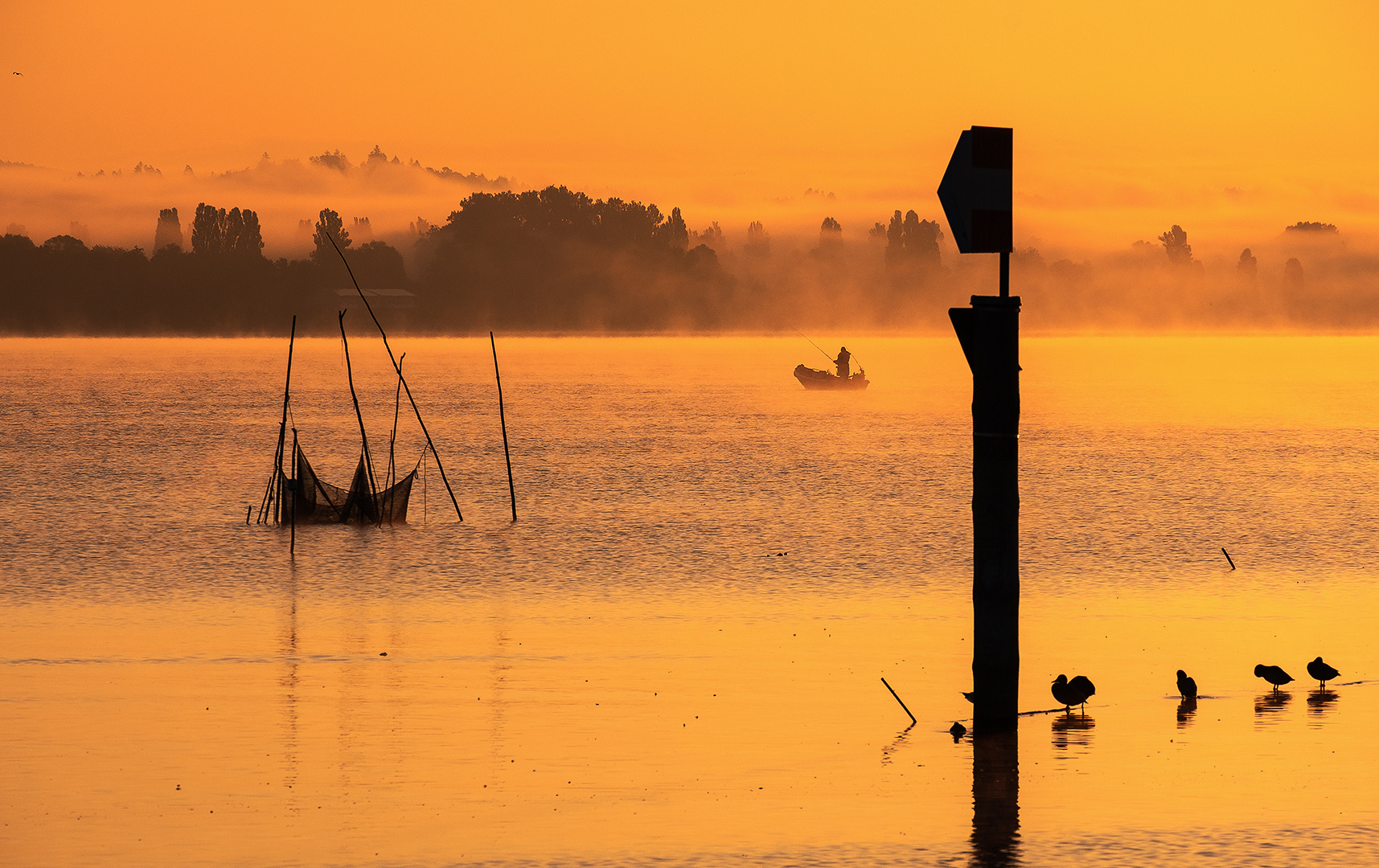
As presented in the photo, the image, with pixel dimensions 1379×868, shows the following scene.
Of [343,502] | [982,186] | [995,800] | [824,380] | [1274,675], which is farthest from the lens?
[824,380]

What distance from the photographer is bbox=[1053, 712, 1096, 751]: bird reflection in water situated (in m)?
14.3

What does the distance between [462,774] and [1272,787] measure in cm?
636

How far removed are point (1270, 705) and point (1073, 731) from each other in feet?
8.62

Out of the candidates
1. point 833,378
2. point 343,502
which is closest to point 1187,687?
point 343,502

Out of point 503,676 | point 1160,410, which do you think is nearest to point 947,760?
point 503,676

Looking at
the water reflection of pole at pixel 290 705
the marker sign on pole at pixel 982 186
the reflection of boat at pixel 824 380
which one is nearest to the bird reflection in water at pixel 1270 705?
the marker sign on pole at pixel 982 186

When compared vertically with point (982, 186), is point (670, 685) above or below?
below

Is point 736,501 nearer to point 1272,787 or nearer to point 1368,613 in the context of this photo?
point 1368,613

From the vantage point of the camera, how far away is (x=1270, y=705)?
53.3ft

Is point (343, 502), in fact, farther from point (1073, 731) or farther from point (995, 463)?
point (995, 463)

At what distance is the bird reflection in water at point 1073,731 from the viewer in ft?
47.0

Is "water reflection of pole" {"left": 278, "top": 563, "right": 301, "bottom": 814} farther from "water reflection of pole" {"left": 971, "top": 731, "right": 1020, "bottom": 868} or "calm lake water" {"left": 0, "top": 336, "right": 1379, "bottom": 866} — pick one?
"water reflection of pole" {"left": 971, "top": 731, "right": 1020, "bottom": 868}

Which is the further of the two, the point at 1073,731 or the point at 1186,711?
the point at 1186,711

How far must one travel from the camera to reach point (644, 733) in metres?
15.0
